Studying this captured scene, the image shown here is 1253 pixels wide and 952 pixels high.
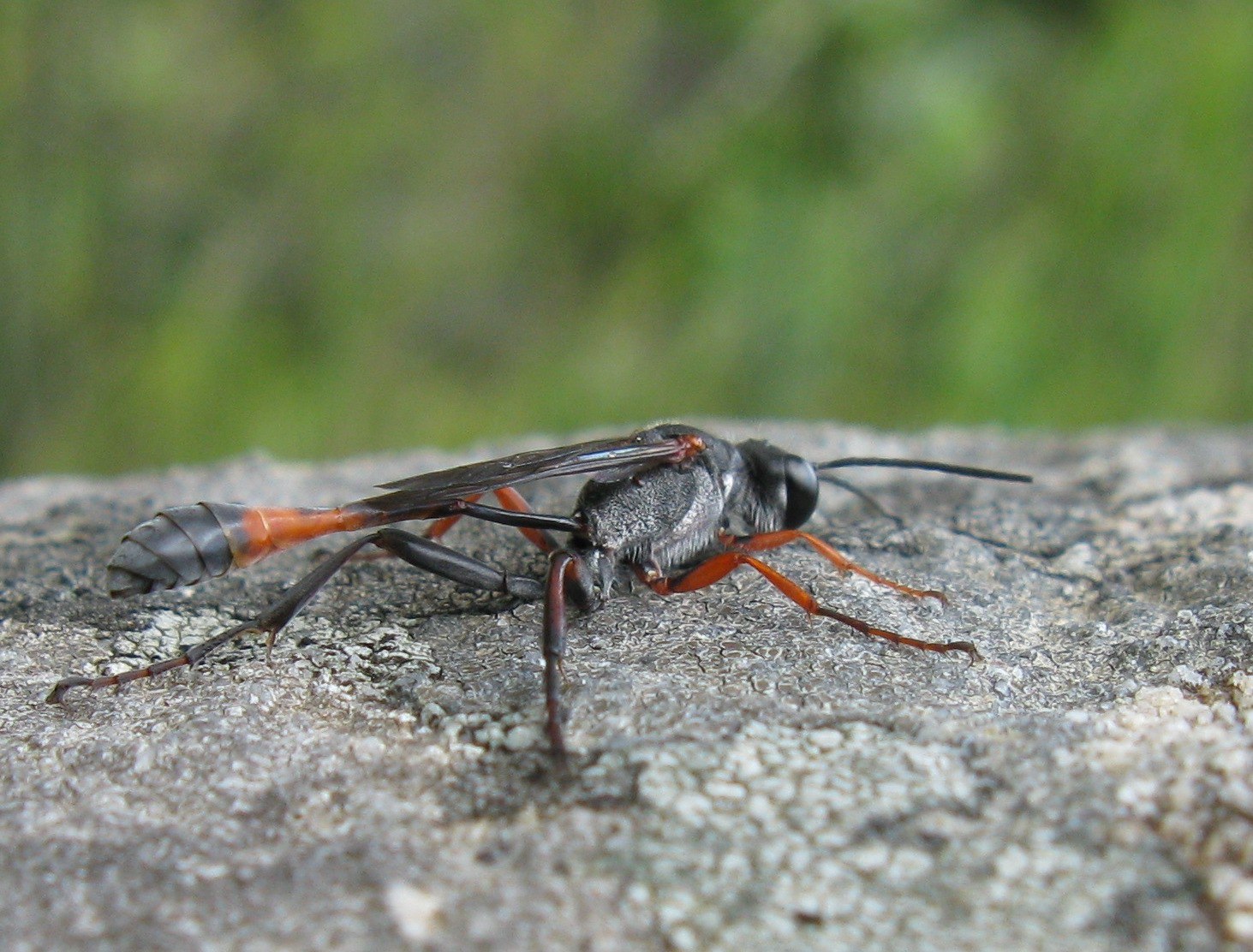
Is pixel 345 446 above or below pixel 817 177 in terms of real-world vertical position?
below

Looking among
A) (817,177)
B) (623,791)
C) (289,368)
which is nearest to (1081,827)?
(623,791)

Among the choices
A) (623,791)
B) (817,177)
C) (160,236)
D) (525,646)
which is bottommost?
(623,791)

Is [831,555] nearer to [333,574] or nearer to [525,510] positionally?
[525,510]

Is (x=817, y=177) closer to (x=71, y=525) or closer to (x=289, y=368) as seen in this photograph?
(x=289, y=368)

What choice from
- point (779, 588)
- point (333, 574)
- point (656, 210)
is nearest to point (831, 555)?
point (779, 588)

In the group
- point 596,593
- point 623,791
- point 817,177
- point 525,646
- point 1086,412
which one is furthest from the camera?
point 1086,412

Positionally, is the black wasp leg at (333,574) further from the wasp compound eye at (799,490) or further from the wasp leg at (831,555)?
the wasp compound eye at (799,490)

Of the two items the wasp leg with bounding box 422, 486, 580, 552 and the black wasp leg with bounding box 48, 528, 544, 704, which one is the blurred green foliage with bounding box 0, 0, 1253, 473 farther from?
the black wasp leg with bounding box 48, 528, 544, 704
